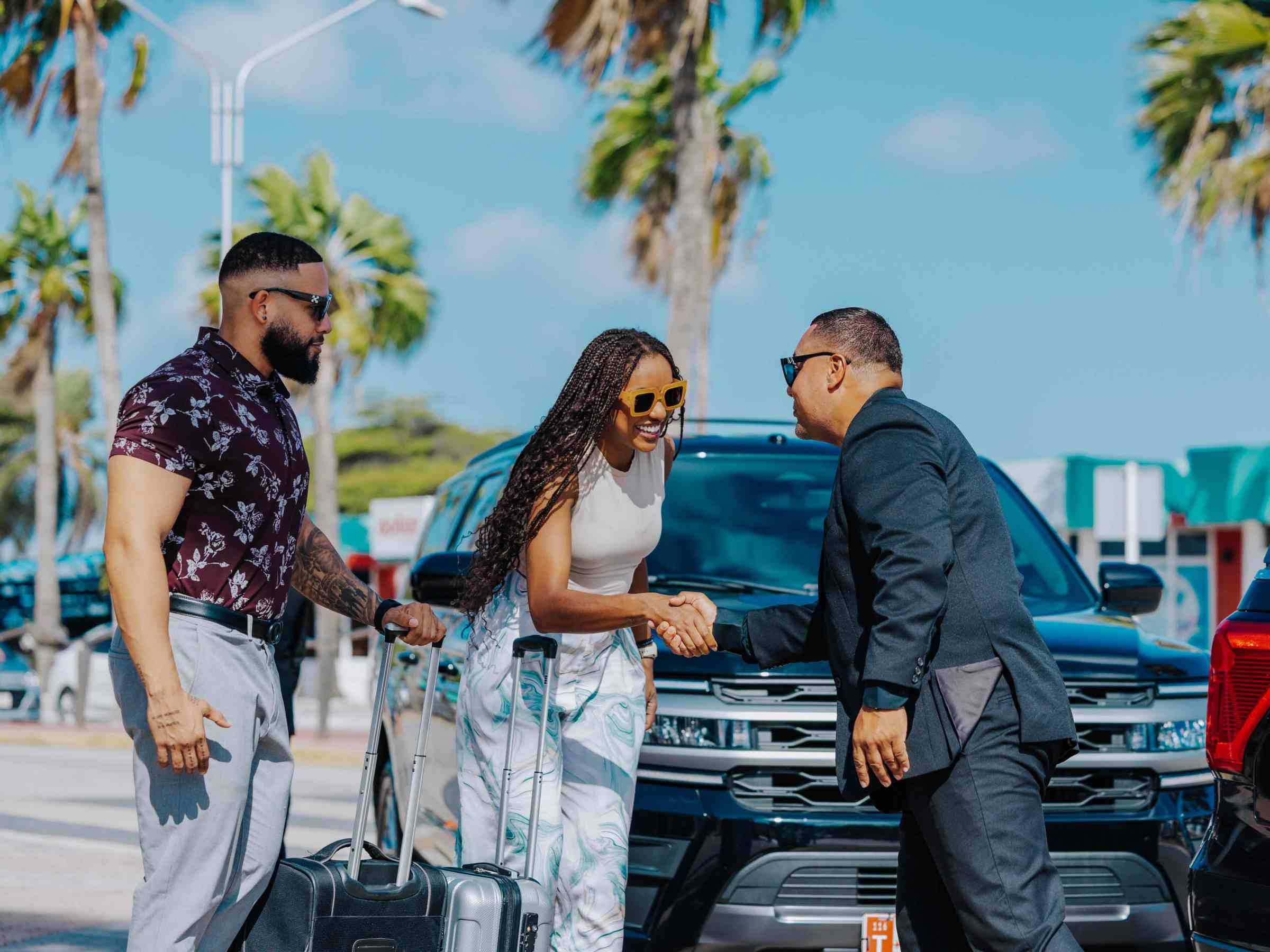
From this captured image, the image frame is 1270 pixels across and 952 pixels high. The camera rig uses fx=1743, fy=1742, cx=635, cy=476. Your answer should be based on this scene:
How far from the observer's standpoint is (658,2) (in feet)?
62.2

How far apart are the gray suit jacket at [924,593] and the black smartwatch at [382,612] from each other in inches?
43.2

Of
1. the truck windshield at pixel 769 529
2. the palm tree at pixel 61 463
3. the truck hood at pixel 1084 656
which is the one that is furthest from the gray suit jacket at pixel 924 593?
the palm tree at pixel 61 463

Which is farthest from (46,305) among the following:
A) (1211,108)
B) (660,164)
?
(1211,108)

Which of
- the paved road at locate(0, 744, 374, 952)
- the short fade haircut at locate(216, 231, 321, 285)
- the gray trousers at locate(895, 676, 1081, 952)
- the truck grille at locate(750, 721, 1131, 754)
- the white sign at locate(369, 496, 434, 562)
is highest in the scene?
the white sign at locate(369, 496, 434, 562)

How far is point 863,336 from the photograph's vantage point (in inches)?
163

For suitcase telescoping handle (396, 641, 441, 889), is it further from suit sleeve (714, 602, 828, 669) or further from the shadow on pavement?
the shadow on pavement

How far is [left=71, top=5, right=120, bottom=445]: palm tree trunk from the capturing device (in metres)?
24.5

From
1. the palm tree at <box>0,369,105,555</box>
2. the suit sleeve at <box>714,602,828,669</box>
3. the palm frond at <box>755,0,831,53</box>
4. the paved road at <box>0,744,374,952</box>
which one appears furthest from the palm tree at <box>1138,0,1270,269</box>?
the palm tree at <box>0,369,105,555</box>

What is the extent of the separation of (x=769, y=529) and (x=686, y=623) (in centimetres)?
171

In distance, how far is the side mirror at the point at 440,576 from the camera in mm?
5434

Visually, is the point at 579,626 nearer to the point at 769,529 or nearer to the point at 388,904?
the point at 388,904

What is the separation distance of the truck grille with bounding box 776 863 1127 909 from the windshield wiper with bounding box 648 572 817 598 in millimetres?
1116

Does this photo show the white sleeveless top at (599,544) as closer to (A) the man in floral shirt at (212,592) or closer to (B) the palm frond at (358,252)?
(A) the man in floral shirt at (212,592)

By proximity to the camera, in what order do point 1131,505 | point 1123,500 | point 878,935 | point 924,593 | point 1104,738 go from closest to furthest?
1. point 924,593
2. point 878,935
3. point 1104,738
4. point 1131,505
5. point 1123,500
